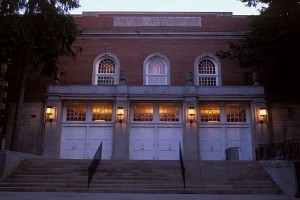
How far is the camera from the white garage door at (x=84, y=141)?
2200 centimetres

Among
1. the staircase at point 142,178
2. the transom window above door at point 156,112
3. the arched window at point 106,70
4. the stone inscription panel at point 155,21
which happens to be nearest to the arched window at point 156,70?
the transom window above door at point 156,112

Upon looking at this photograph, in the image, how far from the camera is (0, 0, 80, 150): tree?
16.9 meters

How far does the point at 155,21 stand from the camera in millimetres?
25406

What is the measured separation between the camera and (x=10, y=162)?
15156 mm

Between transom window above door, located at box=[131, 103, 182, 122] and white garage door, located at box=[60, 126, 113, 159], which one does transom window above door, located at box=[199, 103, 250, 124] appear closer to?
transom window above door, located at box=[131, 103, 182, 122]

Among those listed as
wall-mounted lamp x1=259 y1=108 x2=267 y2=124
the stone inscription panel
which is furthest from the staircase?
the stone inscription panel

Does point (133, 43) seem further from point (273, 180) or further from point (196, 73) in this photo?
point (273, 180)

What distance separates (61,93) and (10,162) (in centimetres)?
745

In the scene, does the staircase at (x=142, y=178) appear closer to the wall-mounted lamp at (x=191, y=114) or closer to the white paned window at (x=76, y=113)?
the wall-mounted lamp at (x=191, y=114)

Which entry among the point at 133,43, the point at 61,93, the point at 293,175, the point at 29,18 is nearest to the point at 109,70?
the point at 133,43

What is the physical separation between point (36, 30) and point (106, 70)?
7001 millimetres

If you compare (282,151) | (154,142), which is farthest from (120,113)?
(282,151)

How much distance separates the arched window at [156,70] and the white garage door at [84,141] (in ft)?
14.6

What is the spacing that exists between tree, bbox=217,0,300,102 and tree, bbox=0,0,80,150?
360 inches
